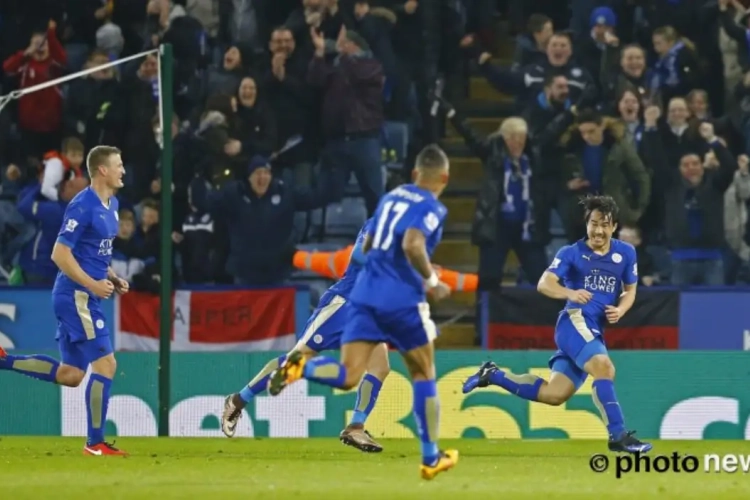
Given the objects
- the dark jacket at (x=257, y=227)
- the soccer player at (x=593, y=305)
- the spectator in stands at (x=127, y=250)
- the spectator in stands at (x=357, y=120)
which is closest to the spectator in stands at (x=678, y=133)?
the spectator in stands at (x=357, y=120)

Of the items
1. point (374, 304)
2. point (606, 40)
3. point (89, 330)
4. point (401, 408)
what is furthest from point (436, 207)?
point (606, 40)

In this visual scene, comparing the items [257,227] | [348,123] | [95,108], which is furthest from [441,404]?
[95,108]

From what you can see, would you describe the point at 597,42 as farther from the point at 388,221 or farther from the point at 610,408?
the point at 388,221

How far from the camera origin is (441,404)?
15.6 meters

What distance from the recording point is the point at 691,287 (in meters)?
17.0

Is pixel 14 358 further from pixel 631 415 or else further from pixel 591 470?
pixel 631 415

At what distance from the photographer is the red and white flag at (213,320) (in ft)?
56.5

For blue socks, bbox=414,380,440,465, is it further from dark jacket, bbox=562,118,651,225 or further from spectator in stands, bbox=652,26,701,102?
spectator in stands, bbox=652,26,701,102

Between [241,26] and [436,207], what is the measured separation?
9.52 m

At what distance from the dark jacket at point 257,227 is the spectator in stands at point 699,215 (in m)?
3.99

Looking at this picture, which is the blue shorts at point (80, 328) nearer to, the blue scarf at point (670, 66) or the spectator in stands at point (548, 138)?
the spectator in stands at point (548, 138)

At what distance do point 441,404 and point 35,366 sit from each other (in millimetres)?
4087

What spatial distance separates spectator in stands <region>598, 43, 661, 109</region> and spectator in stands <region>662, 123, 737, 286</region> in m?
0.85

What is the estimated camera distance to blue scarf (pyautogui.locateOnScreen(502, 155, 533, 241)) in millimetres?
17891
